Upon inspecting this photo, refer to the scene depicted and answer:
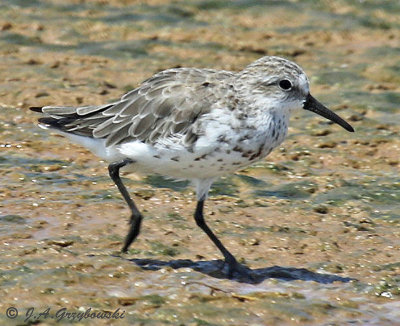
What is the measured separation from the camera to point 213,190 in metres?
11.3

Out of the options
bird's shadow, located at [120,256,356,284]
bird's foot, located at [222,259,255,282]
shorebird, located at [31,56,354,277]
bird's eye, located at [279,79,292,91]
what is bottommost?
bird's shadow, located at [120,256,356,284]

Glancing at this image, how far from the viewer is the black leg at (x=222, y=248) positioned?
29.7 feet

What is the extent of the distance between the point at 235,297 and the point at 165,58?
723 cm

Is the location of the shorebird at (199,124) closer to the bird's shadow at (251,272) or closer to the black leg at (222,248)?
the black leg at (222,248)

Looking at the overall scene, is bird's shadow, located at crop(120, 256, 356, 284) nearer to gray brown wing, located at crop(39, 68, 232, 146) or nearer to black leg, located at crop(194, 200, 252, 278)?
black leg, located at crop(194, 200, 252, 278)

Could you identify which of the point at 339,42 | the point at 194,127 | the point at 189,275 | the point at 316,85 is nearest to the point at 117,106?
the point at 194,127

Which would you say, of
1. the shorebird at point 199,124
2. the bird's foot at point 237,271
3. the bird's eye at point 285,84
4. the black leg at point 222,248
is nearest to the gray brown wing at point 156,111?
the shorebird at point 199,124

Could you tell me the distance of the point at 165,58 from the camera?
15.1m

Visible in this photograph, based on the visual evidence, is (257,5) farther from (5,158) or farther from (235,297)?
(235,297)

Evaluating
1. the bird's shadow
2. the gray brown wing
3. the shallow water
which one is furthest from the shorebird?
the shallow water

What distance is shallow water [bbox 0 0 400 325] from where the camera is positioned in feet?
27.9

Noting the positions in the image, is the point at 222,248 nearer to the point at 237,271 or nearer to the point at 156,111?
the point at 237,271

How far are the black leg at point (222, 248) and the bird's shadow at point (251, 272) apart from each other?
5 centimetres

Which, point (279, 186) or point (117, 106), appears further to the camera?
point (279, 186)
